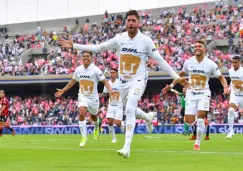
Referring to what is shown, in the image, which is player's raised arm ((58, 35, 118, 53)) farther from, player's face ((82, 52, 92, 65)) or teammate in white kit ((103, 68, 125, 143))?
teammate in white kit ((103, 68, 125, 143))

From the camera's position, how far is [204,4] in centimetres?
5581

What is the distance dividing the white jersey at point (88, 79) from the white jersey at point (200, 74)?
435 centimetres

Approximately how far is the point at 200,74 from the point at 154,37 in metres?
35.6

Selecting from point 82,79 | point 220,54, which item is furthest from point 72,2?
point 82,79

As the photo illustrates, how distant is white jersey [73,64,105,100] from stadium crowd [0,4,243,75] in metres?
25.2

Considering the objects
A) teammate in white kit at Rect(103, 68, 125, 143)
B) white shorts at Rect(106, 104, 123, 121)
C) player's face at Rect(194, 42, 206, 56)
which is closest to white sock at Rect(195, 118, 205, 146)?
player's face at Rect(194, 42, 206, 56)

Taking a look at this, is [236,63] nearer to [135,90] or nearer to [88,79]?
[88,79]

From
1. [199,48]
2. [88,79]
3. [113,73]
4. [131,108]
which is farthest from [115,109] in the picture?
[131,108]

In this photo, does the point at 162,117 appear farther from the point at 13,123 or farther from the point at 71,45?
the point at 71,45

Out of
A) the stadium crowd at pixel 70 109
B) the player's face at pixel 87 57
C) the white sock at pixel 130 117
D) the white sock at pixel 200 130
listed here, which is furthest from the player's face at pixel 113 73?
the stadium crowd at pixel 70 109

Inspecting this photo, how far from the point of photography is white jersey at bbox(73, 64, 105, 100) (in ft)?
70.3

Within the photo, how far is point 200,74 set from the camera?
1783 centimetres

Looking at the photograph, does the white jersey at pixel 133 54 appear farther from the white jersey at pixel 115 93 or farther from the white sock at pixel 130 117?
the white jersey at pixel 115 93

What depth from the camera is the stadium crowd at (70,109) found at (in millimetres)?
42531
